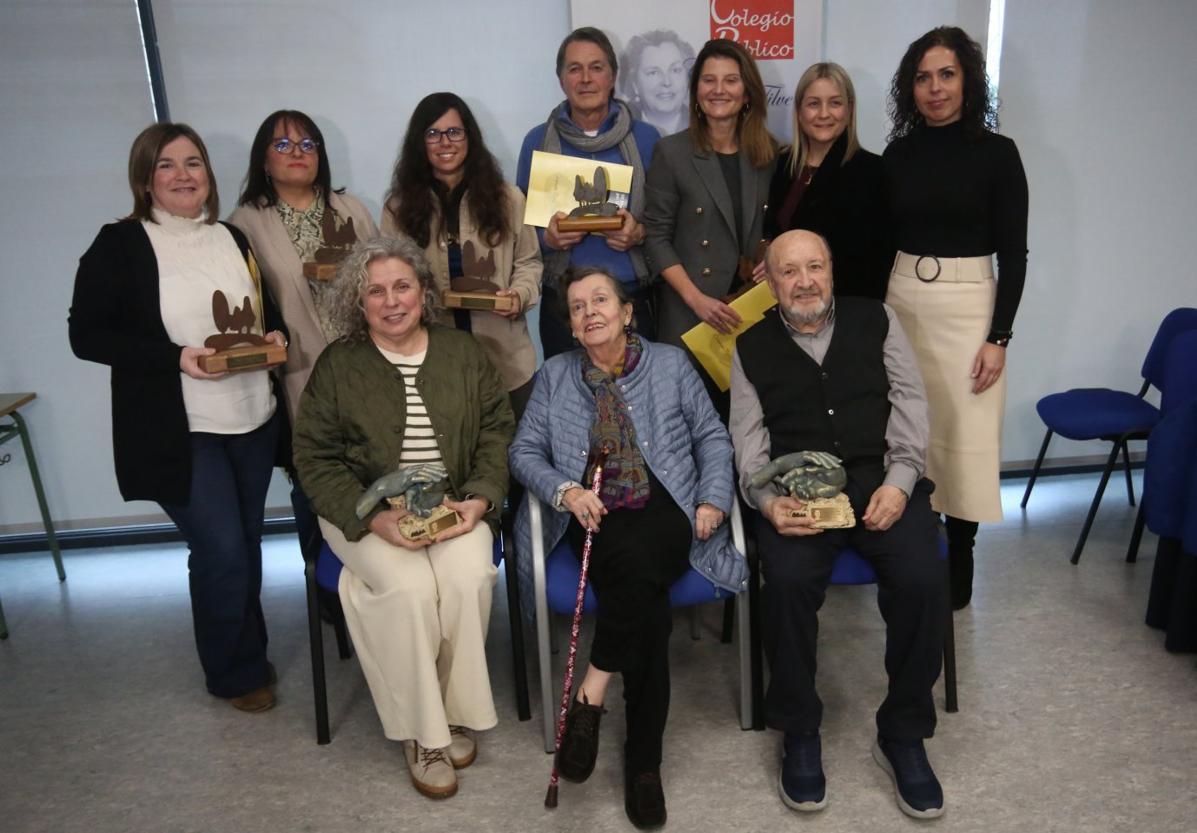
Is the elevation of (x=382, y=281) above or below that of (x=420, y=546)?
above

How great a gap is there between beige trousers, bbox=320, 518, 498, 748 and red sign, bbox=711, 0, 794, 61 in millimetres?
2139

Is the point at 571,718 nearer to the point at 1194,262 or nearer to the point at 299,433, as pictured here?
the point at 299,433

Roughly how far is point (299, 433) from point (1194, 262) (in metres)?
3.93

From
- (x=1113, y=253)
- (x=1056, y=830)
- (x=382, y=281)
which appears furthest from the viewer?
(x=1113, y=253)

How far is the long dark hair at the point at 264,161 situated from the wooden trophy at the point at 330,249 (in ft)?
0.36

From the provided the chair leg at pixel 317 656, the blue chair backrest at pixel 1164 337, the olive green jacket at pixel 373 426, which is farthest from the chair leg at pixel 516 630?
the blue chair backrest at pixel 1164 337

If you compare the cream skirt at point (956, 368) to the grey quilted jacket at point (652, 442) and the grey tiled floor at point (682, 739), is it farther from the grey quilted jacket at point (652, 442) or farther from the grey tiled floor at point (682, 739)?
the grey quilted jacket at point (652, 442)

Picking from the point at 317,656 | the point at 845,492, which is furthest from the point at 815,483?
the point at 317,656

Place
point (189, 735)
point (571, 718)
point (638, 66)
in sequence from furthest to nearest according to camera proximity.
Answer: point (638, 66)
point (189, 735)
point (571, 718)

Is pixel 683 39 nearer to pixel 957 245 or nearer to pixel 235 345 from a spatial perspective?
pixel 957 245

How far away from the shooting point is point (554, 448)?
8.59 feet

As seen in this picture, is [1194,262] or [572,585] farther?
[1194,262]

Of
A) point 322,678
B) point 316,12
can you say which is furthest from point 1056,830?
point 316,12

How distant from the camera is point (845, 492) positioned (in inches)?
99.6
